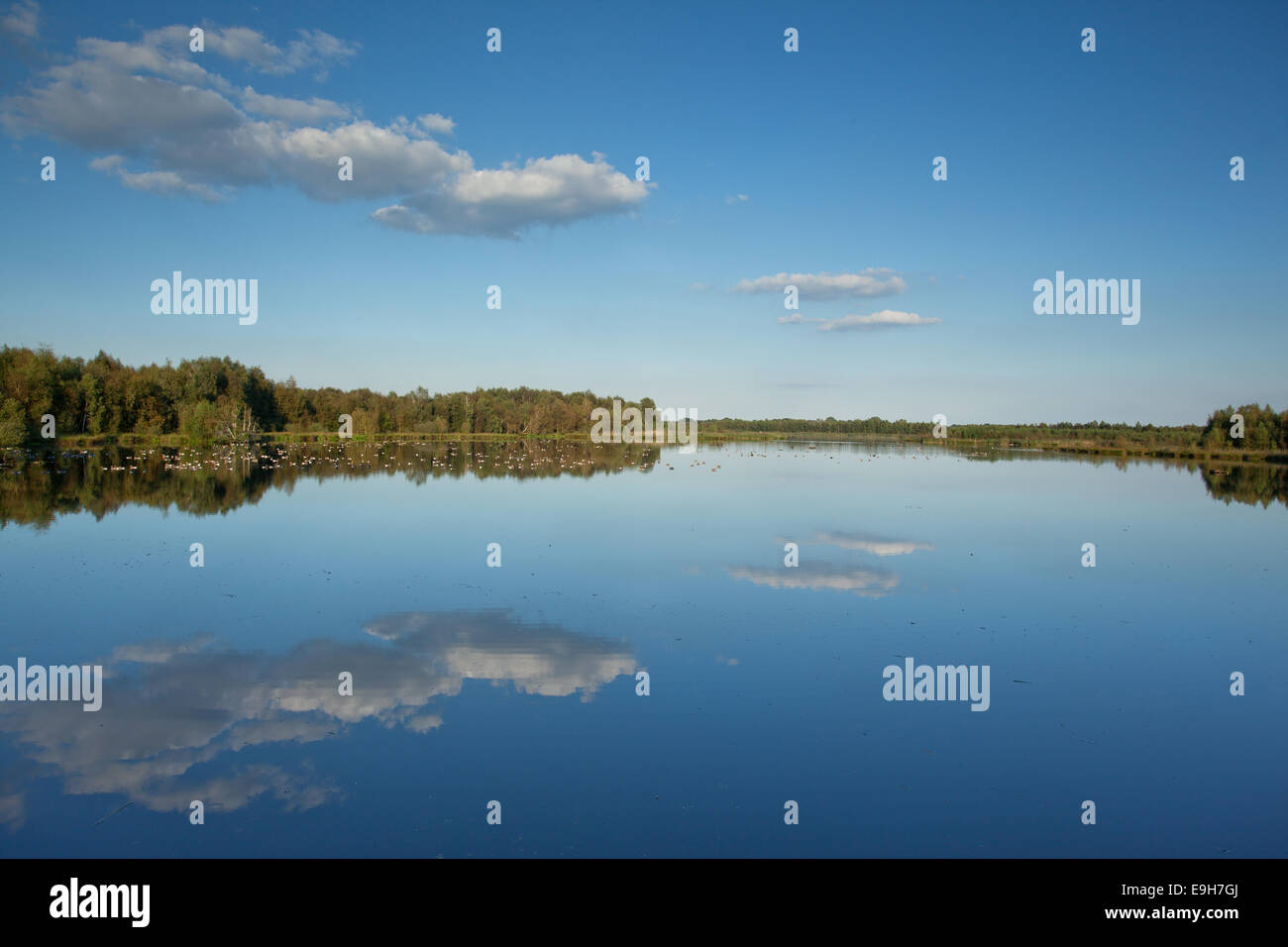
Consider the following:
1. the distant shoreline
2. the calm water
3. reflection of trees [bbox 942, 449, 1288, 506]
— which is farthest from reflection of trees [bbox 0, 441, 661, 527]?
reflection of trees [bbox 942, 449, 1288, 506]

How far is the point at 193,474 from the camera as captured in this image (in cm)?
3228

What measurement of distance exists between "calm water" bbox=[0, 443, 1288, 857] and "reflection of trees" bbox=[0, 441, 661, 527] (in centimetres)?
341

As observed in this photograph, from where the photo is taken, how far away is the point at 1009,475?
40.2 meters

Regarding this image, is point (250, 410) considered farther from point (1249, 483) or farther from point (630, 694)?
point (1249, 483)

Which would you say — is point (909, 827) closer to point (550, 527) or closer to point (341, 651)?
point (341, 651)

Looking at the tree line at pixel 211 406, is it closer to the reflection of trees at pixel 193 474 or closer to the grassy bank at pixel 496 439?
the grassy bank at pixel 496 439

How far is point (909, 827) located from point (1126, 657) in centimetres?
615

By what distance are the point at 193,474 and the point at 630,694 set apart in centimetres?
3199

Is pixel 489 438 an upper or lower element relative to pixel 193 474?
upper

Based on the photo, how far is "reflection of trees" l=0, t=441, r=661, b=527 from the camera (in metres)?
21.9

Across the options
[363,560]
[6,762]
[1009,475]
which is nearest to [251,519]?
[363,560]

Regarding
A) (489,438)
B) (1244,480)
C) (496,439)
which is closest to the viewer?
(1244,480)

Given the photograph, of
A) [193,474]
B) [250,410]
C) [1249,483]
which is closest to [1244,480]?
[1249,483]
